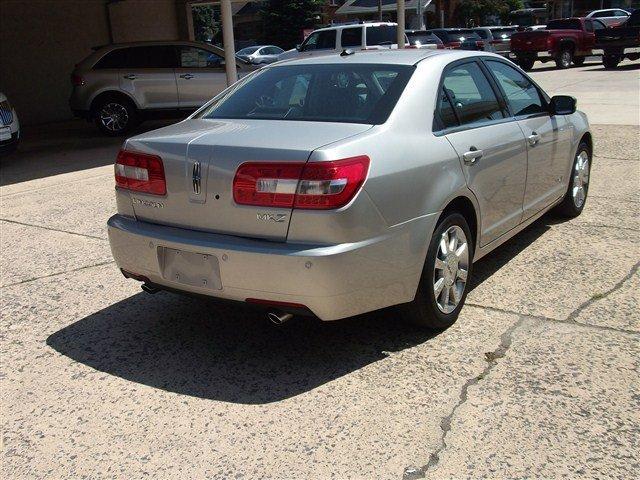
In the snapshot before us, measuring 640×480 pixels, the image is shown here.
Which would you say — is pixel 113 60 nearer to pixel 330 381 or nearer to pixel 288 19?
pixel 330 381

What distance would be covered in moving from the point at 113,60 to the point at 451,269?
11321 millimetres

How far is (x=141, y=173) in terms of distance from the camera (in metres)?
3.76

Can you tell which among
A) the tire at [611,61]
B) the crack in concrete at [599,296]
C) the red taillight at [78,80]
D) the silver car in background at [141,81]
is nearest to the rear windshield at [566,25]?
the tire at [611,61]

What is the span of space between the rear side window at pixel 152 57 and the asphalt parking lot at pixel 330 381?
8.98 meters

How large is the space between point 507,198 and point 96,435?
9.50 ft

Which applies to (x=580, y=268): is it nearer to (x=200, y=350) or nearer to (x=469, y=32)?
(x=200, y=350)

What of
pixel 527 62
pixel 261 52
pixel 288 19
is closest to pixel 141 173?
pixel 527 62

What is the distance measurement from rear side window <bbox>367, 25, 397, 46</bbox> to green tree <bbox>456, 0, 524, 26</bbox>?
1570 inches

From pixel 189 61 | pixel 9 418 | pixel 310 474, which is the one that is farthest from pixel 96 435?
pixel 189 61

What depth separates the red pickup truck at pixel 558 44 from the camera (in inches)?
1026

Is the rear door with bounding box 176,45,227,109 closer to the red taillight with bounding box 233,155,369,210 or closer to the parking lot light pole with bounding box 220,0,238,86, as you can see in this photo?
the parking lot light pole with bounding box 220,0,238,86

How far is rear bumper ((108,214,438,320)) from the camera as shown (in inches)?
127

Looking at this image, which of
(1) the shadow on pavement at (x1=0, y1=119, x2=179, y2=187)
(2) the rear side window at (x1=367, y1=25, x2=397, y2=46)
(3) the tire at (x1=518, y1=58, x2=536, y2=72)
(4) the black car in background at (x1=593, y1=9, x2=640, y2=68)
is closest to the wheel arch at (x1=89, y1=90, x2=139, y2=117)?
(1) the shadow on pavement at (x1=0, y1=119, x2=179, y2=187)

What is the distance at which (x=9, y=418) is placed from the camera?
3.31 metres
